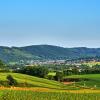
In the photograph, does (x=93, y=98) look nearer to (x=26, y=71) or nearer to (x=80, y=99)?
(x=80, y=99)

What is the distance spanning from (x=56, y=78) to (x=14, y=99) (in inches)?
3987

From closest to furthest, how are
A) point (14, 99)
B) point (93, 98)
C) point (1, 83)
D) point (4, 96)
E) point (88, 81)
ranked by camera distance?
point (4, 96)
point (14, 99)
point (93, 98)
point (1, 83)
point (88, 81)

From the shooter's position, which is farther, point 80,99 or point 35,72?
point 35,72

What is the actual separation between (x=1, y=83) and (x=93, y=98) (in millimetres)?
45425

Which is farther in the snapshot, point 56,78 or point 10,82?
point 56,78

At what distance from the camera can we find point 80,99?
2009 inches

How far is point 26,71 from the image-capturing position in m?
148

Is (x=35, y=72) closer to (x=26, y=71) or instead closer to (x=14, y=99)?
(x=26, y=71)

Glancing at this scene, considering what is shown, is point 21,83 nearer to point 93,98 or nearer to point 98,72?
point 93,98

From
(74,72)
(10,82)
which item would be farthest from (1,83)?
(74,72)

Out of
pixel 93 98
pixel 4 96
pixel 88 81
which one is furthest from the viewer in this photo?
pixel 88 81

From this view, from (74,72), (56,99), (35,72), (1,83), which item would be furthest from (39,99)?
(74,72)

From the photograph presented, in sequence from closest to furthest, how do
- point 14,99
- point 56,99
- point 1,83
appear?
point 14,99, point 56,99, point 1,83

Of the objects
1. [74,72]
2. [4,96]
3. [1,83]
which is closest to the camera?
[4,96]
